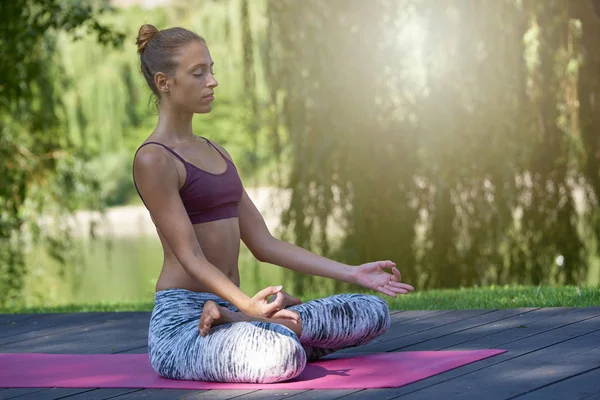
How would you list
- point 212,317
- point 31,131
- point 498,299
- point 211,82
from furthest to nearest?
point 31,131
point 498,299
point 211,82
point 212,317

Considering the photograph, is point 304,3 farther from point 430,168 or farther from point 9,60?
point 9,60

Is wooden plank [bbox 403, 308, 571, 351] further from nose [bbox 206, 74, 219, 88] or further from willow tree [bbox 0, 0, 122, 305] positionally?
willow tree [bbox 0, 0, 122, 305]

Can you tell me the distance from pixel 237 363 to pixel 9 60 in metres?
5.54

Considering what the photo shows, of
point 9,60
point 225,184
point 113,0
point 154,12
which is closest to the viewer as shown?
point 225,184

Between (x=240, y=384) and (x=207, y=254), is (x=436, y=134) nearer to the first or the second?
(x=207, y=254)

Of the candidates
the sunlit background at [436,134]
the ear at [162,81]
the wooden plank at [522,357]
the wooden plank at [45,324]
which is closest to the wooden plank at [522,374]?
the wooden plank at [522,357]

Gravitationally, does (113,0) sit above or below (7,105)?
above

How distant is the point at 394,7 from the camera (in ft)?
20.4

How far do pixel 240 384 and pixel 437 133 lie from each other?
3560 millimetres

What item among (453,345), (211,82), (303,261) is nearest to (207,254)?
(303,261)

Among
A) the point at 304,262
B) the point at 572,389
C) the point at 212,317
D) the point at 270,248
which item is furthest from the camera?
the point at 270,248

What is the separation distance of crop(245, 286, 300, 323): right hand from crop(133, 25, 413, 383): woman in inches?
2.0

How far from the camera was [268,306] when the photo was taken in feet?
8.95

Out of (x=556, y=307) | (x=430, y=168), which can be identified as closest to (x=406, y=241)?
(x=430, y=168)
